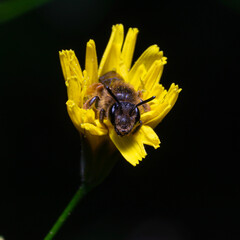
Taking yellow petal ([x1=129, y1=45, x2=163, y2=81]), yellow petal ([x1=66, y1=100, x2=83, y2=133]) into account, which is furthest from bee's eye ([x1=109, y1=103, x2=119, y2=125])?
yellow petal ([x1=129, y1=45, x2=163, y2=81])

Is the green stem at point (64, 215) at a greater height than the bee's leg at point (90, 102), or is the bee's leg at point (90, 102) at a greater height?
the bee's leg at point (90, 102)

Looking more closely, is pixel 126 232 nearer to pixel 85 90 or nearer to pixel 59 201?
pixel 59 201

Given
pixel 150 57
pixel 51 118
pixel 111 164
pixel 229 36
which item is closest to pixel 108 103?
pixel 111 164

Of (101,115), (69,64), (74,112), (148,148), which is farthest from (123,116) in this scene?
(148,148)

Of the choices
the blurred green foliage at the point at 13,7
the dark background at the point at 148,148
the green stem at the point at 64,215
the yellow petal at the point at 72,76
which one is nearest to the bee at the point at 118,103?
the yellow petal at the point at 72,76

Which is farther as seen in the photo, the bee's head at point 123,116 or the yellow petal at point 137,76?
the yellow petal at point 137,76

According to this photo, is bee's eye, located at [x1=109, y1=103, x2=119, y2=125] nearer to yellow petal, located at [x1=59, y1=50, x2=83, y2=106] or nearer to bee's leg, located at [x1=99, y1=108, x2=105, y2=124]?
bee's leg, located at [x1=99, y1=108, x2=105, y2=124]

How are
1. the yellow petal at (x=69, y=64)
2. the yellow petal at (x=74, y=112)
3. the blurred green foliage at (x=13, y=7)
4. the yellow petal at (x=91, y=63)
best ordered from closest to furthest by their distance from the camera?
1. the yellow petal at (x=74, y=112)
2. the yellow petal at (x=69, y=64)
3. the yellow petal at (x=91, y=63)
4. the blurred green foliage at (x=13, y=7)

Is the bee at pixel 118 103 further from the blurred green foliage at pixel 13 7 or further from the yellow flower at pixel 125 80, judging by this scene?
the blurred green foliage at pixel 13 7

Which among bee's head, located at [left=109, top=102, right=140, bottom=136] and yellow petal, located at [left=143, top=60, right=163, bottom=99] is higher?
yellow petal, located at [left=143, top=60, right=163, bottom=99]
